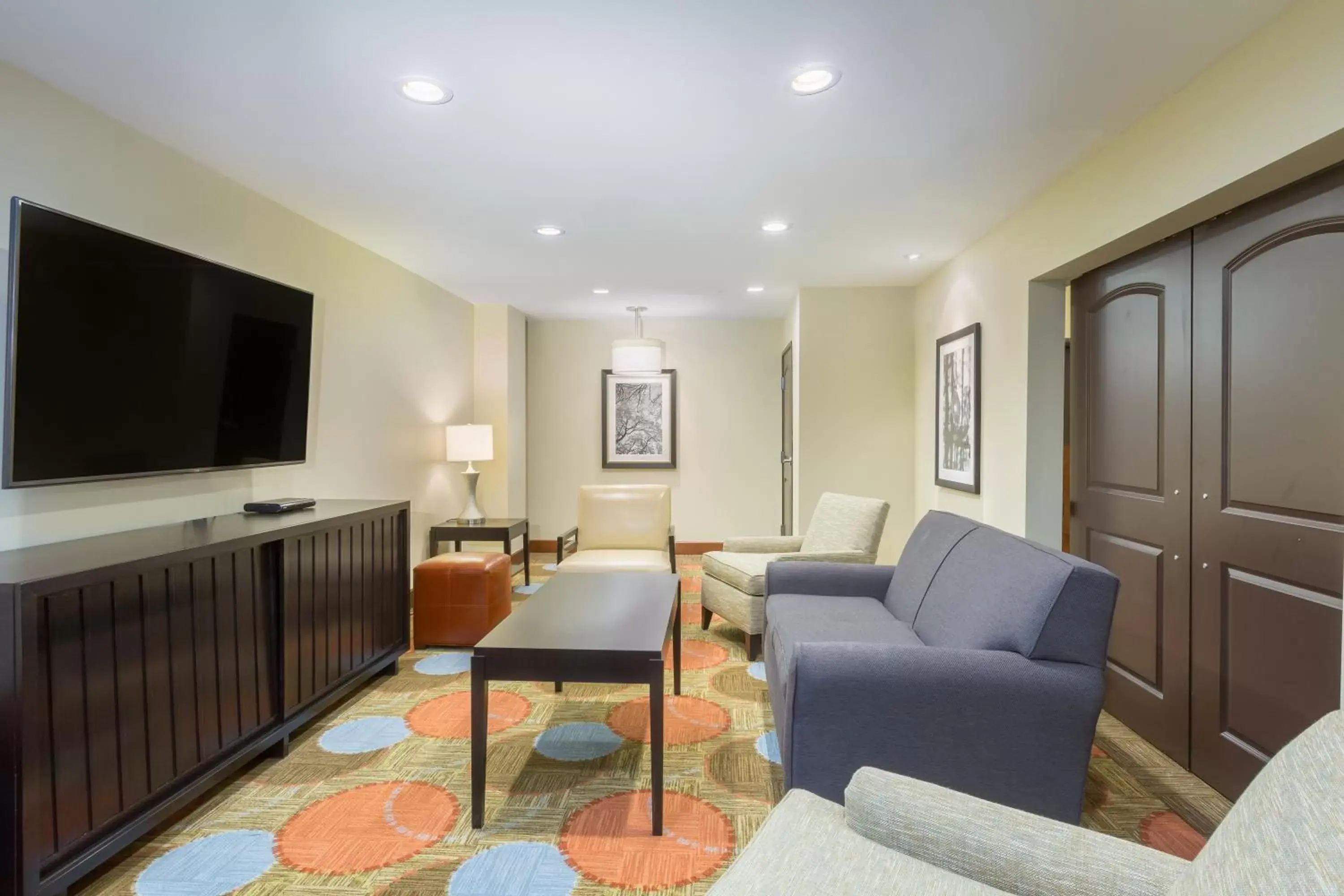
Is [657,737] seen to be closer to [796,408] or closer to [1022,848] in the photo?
[1022,848]

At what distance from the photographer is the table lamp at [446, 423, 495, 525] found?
16.6 ft

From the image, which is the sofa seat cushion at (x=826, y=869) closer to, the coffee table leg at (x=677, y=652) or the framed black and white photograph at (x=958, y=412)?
the coffee table leg at (x=677, y=652)

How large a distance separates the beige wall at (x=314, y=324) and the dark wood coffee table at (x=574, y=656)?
4.81 ft

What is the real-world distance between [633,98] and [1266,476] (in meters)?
2.29

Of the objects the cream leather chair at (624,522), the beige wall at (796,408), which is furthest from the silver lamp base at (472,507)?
the beige wall at (796,408)

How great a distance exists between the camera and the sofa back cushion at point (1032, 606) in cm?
184

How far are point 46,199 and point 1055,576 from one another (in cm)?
326

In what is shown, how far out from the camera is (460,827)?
6.92 feet

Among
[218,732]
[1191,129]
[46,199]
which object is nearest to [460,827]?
[218,732]

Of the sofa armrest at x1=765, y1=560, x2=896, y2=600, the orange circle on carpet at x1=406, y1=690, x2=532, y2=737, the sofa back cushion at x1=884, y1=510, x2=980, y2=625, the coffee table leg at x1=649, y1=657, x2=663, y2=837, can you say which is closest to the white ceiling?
the sofa back cushion at x1=884, y1=510, x2=980, y2=625

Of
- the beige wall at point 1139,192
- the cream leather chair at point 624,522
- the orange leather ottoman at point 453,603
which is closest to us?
the beige wall at point 1139,192

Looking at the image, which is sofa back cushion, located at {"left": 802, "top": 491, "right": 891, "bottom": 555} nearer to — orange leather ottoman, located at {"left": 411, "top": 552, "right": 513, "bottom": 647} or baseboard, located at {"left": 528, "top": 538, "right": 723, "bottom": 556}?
orange leather ottoman, located at {"left": 411, "top": 552, "right": 513, "bottom": 647}

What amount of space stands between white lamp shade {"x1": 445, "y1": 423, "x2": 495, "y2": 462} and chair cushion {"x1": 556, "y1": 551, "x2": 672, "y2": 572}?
1.14m

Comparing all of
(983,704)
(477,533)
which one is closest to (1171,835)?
(983,704)
